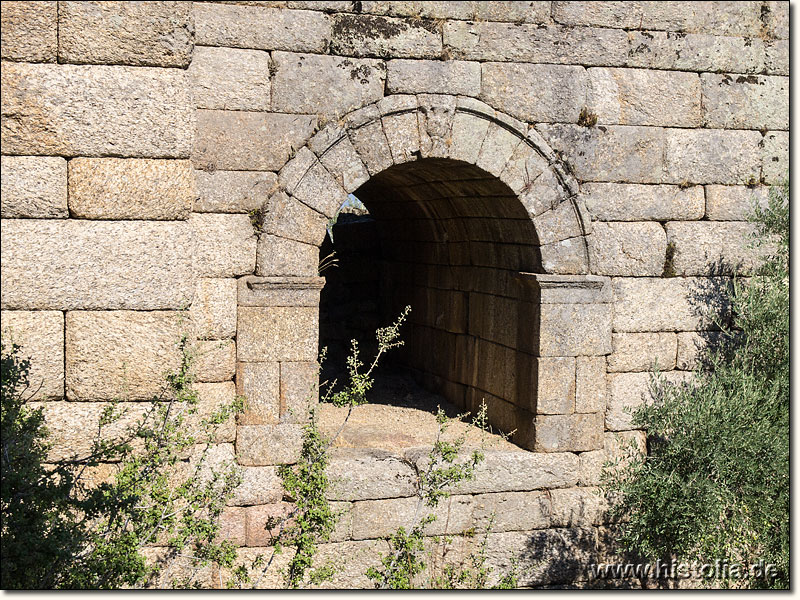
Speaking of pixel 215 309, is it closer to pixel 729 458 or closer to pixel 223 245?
pixel 223 245

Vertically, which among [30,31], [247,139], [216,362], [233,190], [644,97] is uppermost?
[644,97]

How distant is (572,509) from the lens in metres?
6.05

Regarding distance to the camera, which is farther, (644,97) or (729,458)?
(644,97)

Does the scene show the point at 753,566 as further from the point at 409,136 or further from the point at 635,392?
the point at 409,136

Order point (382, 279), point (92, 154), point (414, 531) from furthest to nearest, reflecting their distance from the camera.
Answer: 1. point (382, 279)
2. point (414, 531)
3. point (92, 154)

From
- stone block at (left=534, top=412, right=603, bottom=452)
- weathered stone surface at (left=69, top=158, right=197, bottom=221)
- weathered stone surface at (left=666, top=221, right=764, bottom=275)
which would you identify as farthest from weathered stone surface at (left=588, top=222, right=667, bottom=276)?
weathered stone surface at (left=69, top=158, right=197, bottom=221)

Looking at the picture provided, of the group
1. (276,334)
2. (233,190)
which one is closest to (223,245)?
(233,190)

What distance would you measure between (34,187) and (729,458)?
440 centimetres

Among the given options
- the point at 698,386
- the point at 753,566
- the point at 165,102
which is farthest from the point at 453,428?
the point at 165,102

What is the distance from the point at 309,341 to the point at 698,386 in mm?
2844

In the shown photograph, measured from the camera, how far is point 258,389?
5445 millimetres

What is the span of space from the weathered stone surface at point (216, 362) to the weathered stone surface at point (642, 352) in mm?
2704

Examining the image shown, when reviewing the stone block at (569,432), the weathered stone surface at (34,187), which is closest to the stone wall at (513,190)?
the stone block at (569,432)

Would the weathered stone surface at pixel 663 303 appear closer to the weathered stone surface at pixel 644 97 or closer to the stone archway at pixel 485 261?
the stone archway at pixel 485 261
